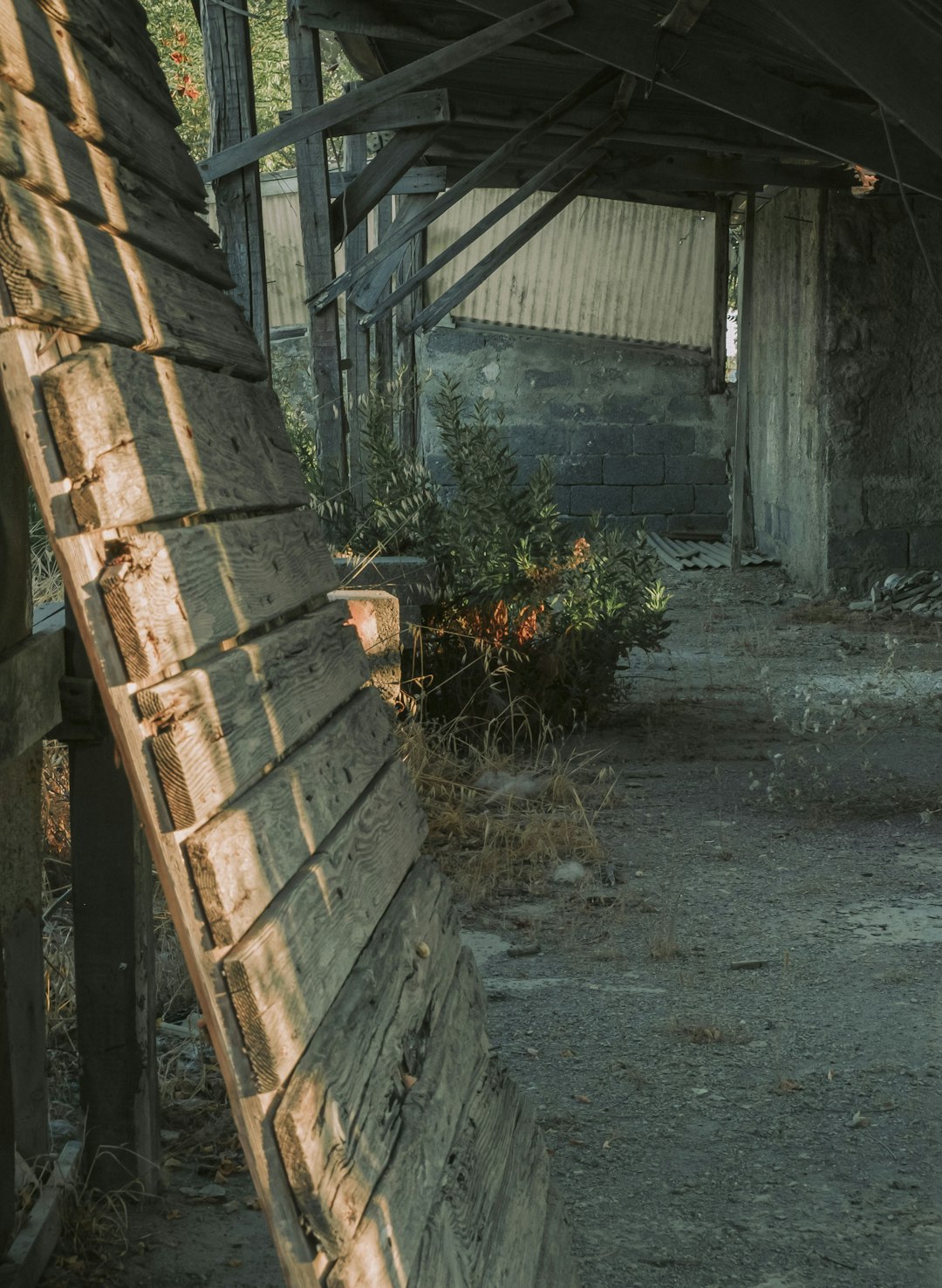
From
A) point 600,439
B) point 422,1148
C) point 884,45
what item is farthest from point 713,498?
point 422,1148

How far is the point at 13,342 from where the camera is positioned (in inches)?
54.6

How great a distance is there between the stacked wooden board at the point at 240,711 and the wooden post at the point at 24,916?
19.5 inches

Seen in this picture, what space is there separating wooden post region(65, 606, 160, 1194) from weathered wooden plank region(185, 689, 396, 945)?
604 millimetres

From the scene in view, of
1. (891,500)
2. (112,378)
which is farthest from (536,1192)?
(891,500)

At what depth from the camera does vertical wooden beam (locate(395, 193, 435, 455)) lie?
9305 millimetres

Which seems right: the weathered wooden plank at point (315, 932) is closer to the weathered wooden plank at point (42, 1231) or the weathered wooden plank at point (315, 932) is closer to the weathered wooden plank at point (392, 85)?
the weathered wooden plank at point (42, 1231)

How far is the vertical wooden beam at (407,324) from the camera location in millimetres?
9305

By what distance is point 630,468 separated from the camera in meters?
13.2

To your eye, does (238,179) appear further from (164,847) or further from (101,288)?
(164,847)

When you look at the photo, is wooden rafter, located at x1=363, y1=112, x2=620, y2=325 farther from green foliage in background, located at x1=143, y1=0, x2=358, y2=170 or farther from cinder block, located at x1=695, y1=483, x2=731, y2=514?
green foliage in background, located at x1=143, y1=0, x2=358, y2=170

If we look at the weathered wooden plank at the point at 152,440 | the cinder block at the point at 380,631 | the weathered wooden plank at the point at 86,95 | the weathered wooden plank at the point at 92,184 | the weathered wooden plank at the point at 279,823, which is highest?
the weathered wooden plank at the point at 86,95

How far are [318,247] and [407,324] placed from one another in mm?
3620

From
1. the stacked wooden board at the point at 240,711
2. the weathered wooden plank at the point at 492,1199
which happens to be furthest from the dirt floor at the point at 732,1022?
the stacked wooden board at the point at 240,711

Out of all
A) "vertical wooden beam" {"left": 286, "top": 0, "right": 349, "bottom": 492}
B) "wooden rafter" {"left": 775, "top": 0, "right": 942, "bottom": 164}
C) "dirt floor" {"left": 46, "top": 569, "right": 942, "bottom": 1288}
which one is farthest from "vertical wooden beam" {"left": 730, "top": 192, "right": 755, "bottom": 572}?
"wooden rafter" {"left": 775, "top": 0, "right": 942, "bottom": 164}
